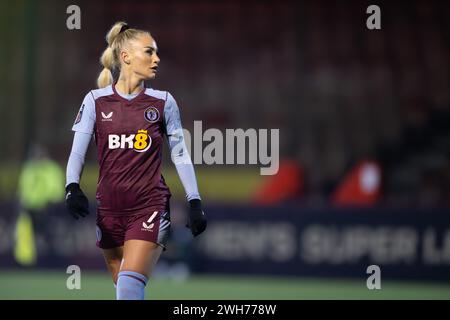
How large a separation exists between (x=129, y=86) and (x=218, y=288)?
265 inches

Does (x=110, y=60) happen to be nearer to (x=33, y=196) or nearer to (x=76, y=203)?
(x=76, y=203)

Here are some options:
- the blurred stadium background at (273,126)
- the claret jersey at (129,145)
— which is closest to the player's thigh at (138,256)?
the claret jersey at (129,145)

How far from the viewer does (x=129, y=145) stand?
645cm

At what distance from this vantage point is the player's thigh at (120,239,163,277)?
6.30 meters

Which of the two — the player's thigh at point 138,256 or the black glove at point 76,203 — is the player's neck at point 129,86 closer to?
the black glove at point 76,203

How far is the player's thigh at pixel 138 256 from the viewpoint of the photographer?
6.30 m

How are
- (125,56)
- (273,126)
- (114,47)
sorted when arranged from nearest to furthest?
(125,56) < (114,47) < (273,126)

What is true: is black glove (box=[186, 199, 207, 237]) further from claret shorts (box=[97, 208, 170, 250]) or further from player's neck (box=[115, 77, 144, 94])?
player's neck (box=[115, 77, 144, 94])

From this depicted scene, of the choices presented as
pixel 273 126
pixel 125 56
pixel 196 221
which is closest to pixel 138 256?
pixel 196 221

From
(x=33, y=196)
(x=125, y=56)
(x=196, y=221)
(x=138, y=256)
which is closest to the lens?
(x=138, y=256)

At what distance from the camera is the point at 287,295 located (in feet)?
39.7

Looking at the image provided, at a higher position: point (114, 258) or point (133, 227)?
point (133, 227)

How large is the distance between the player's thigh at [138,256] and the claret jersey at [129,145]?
0.23 m
